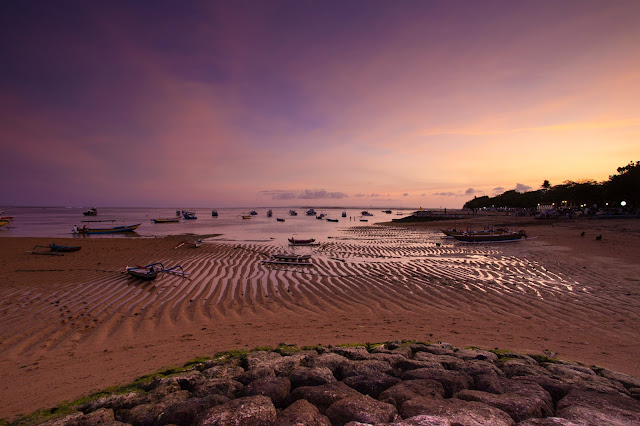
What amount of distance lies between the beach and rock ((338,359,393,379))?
254cm

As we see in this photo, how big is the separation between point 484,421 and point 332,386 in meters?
1.77

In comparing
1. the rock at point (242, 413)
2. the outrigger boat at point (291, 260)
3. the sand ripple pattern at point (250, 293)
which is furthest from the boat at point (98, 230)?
the rock at point (242, 413)

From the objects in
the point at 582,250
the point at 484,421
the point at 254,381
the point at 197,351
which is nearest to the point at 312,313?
the point at 197,351

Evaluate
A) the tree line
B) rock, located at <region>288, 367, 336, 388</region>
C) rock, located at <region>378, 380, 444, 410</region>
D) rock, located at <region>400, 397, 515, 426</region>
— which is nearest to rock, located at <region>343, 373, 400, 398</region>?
rock, located at <region>378, 380, 444, 410</region>

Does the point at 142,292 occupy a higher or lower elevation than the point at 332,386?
lower

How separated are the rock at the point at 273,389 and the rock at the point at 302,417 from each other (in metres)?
0.42

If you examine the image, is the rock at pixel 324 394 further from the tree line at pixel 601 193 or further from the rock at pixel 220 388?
the tree line at pixel 601 193

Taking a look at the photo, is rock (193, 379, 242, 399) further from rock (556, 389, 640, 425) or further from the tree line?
the tree line

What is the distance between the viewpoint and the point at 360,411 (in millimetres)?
3244

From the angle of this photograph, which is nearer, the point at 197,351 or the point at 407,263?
the point at 197,351

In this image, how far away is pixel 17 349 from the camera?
7172mm

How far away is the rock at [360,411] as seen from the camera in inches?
124

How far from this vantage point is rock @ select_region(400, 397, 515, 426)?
2953 millimetres

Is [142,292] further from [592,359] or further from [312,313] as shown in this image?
[592,359]
